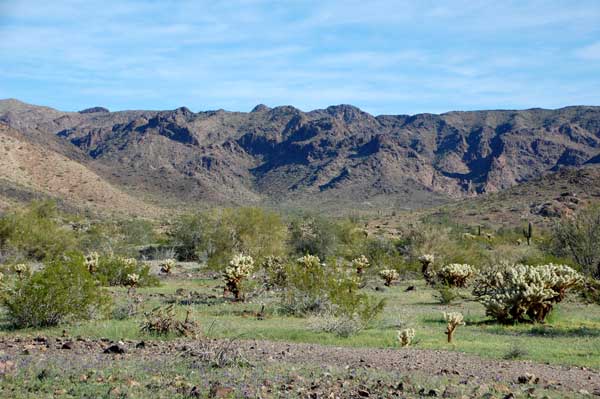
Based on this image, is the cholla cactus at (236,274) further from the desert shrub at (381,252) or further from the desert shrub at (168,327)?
the desert shrub at (381,252)

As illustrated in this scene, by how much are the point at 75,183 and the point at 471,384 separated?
76.0m

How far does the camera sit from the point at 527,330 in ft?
49.0

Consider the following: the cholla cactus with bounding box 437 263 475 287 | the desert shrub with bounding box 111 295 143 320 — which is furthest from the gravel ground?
the cholla cactus with bounding box 437 263 475 287

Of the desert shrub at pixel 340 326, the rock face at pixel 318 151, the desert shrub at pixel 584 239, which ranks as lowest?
the desert shrub at pixel 340 326

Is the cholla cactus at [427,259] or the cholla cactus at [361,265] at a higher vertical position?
the cholla cactus at [427,259]

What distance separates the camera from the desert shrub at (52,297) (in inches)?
547

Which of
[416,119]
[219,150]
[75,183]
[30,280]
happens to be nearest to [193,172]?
[219,150]

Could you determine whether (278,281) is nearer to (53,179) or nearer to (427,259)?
(427,259)

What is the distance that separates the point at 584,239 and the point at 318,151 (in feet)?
419

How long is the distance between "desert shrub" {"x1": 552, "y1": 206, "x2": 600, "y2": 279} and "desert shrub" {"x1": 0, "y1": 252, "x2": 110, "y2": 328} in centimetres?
2032

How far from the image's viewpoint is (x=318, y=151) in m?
154

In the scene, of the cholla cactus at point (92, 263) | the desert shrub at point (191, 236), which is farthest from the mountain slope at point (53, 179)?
the cholla cactus at point (92, 263)

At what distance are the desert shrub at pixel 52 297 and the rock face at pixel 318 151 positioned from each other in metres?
91.1

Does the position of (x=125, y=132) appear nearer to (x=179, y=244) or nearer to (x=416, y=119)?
(x=416, y=119)
